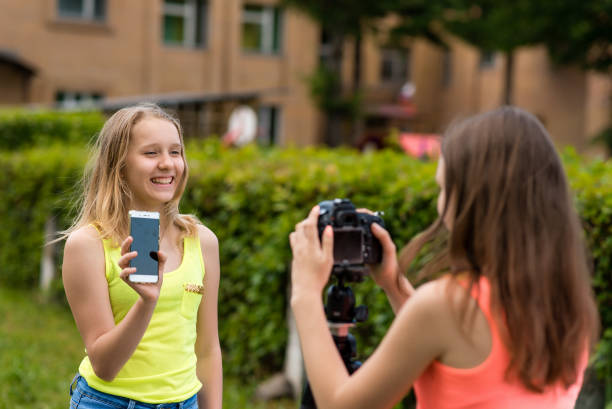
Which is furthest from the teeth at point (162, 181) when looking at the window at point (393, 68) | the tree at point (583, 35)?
the window at point (393, 68)

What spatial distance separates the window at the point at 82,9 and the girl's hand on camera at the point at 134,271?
24310 millimetres

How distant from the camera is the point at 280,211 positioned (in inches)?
204

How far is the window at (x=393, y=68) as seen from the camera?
107ft

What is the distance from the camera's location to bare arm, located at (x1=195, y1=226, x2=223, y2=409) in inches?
94.6

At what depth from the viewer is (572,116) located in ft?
83.6

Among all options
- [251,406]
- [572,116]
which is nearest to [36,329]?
[251,406]

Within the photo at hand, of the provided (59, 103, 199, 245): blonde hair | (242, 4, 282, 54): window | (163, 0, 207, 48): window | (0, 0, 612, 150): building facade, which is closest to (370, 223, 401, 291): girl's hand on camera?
(59, 103, 199, 245): blonde hair

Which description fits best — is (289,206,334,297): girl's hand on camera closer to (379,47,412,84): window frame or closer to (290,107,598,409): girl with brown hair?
(290,107,598,409): girl with brown hair

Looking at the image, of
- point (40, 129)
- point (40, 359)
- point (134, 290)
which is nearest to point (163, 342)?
point (134, 290)

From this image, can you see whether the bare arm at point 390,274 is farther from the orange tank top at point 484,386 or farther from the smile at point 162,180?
the smile at point 162,180

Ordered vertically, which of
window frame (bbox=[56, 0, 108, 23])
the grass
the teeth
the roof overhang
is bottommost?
the grass

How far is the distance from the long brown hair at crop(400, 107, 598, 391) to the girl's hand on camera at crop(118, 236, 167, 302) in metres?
0.74

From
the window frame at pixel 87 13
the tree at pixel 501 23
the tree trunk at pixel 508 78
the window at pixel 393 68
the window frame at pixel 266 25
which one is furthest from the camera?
the window at pixel 393 68

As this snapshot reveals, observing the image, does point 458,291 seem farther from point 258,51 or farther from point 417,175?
point 258,51
